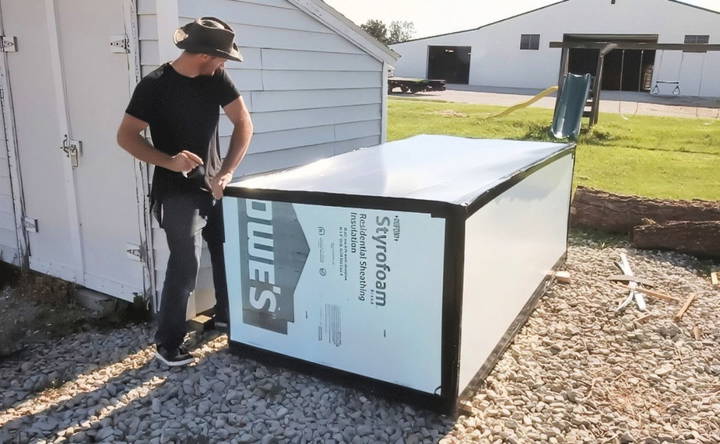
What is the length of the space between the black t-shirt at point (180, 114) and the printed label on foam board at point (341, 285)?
29cm

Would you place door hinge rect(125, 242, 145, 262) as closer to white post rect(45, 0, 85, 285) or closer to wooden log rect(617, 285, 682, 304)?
white post rect(45, 0, 85, 285)

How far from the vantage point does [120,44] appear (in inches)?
150

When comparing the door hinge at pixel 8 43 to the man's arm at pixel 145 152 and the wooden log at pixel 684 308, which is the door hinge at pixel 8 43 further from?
the wooden log at pixel 684 308

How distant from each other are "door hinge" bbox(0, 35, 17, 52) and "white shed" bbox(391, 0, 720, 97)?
2969cm

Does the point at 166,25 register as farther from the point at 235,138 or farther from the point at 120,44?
the point at 235,138

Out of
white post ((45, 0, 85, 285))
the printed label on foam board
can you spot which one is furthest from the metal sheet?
white post ((45, 0, 85, 285))

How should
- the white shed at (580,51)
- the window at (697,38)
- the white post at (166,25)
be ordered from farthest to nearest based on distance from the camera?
the window at (697,38)
the white shed at (580,51)
the white post at (166,25)

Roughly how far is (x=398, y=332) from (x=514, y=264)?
107cm

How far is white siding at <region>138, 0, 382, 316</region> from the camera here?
4105 mm

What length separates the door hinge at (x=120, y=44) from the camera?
150 inches

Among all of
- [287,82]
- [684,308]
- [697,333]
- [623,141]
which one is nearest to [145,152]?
[287,82]

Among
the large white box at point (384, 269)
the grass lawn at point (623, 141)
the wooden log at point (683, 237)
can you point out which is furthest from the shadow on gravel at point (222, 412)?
the grass lawn at point (623, 141)

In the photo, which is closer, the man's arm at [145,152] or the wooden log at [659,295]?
the man's arm at [145,152]

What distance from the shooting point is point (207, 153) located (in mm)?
3391
